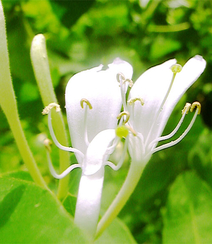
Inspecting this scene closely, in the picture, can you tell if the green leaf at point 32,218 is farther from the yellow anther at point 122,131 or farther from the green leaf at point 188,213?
the green leaf at point 188,213

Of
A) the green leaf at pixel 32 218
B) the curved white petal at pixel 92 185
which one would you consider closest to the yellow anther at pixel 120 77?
the curved white petal at pixel 92 185

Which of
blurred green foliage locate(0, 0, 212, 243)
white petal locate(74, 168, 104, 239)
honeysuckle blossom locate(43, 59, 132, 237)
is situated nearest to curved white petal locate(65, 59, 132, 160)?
honeysuckle blossom locate(43, 59, 132, 237)

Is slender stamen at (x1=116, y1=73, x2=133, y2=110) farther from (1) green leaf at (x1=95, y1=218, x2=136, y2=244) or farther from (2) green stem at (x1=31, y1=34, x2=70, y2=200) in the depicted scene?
(1) green leaf at (x1=95, y1=218, x2=136, y2=244)

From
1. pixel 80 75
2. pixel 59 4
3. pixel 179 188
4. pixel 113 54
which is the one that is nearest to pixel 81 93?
pixel 80 75

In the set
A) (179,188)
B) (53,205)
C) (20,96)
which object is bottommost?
(179,188)

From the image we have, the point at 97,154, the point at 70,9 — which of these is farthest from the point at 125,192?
the point at 70,9

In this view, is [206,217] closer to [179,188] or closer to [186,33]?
[179,188]

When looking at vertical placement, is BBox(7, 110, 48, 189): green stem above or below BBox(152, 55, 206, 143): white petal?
below
